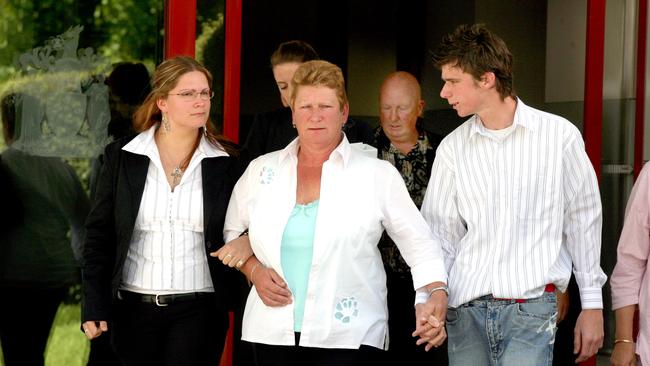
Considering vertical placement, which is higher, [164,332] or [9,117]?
[9,117]

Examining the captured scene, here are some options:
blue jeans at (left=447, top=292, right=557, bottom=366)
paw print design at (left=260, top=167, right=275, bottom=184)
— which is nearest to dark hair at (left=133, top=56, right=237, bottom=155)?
paw print design at (left=260, top=167, right=275, bottom=184)

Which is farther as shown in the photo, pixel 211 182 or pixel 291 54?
pixel 291 54

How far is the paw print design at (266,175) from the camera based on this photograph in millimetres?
3545

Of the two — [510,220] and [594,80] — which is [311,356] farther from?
[594,80]

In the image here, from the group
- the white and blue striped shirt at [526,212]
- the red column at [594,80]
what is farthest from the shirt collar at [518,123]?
the red column at [594,80]

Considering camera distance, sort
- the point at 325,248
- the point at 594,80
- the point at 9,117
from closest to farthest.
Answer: the point at 325,248 < the point at 9,117 < the point at 594,80

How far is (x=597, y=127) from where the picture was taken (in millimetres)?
5281

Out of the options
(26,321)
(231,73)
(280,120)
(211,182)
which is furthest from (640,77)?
(26,321)

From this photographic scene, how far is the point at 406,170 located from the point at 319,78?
1150 mm

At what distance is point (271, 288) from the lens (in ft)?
11.0

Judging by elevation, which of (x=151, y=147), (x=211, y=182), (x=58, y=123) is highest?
(x=58, y=123)

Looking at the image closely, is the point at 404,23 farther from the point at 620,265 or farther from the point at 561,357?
the point at 620,265

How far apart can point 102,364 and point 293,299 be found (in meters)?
1.60

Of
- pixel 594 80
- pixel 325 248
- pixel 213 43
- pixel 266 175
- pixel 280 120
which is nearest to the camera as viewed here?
pixel 325 248
